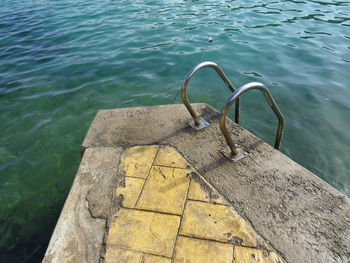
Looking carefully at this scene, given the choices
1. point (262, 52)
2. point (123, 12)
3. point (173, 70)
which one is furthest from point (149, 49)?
point (123, 12)

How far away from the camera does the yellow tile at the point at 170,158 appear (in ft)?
7.37

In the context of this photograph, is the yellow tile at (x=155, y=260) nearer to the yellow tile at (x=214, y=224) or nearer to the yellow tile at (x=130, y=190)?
the yellow tile at (x=214, y=224)

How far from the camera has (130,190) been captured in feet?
6.59

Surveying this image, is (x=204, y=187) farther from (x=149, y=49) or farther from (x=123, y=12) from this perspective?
(x=123, y=12)

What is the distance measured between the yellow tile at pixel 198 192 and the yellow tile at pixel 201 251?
0.36 meters

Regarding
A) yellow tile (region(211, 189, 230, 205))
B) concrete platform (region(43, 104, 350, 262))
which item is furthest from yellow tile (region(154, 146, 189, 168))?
yellow tile (region(211, 189, 230, 205))

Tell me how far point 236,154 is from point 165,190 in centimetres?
81

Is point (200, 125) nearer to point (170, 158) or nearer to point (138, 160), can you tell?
point (170, 158)

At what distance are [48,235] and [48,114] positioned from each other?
2618mm

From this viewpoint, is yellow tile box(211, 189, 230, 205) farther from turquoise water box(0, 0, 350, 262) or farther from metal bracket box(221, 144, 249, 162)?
turquoise water box(0, 0, 350, 262)

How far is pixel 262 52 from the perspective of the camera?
6.04m

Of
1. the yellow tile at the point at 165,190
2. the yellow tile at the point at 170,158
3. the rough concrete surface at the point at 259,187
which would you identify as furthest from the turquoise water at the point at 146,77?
the yellow tile at the point at 170,158

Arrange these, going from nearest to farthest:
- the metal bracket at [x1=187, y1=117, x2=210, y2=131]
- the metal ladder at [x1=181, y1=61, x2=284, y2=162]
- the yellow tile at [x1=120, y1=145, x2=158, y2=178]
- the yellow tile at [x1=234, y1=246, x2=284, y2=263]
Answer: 1. the yellow tile at [x1=234, y1=246, x2=284, y2=263]
2. the metal ladder at [x1=181, y1=61, x2=284, y2=162]
3. the yellow tile at [x1=120, y1=145, x2=158, y2=178]
4. the metal bracket at [x1=187, y1=117, x2=210, y2=131]

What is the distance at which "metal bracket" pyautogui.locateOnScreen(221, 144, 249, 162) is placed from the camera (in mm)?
2248
